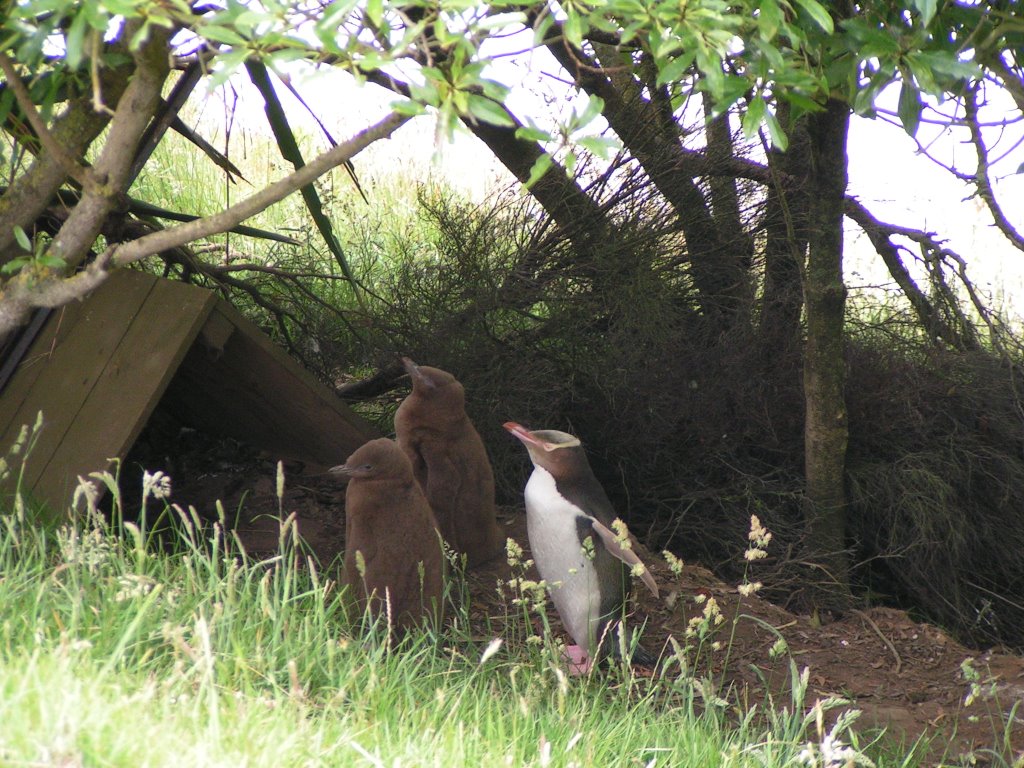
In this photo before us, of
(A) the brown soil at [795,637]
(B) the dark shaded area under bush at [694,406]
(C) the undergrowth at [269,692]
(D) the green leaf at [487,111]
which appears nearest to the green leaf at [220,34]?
(D) the green leaf at [487,111]

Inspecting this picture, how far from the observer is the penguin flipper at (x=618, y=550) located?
3.53m

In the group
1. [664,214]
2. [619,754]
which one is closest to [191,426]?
[664,214]

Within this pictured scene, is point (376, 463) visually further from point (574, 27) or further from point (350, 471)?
point (574, 27)

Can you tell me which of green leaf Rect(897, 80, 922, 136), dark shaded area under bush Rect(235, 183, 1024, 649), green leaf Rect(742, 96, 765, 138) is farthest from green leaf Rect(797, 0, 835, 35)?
dark shaded area under bush Rect(235, 183, 1024, 649)

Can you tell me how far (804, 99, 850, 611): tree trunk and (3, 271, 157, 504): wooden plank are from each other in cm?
297

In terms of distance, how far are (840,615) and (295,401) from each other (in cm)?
274

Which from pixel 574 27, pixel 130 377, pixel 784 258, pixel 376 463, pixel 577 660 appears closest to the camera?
pixel 574 27

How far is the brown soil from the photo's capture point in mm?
3803

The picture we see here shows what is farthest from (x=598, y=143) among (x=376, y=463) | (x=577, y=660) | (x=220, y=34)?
(x=577, y=660)

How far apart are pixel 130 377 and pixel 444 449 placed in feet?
4.16

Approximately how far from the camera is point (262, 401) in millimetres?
5027

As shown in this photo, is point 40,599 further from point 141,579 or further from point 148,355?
point 148,355

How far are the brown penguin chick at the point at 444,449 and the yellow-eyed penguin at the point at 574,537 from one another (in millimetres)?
338

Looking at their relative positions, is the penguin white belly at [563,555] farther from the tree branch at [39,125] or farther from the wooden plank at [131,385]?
the tree branch at [39,125]
